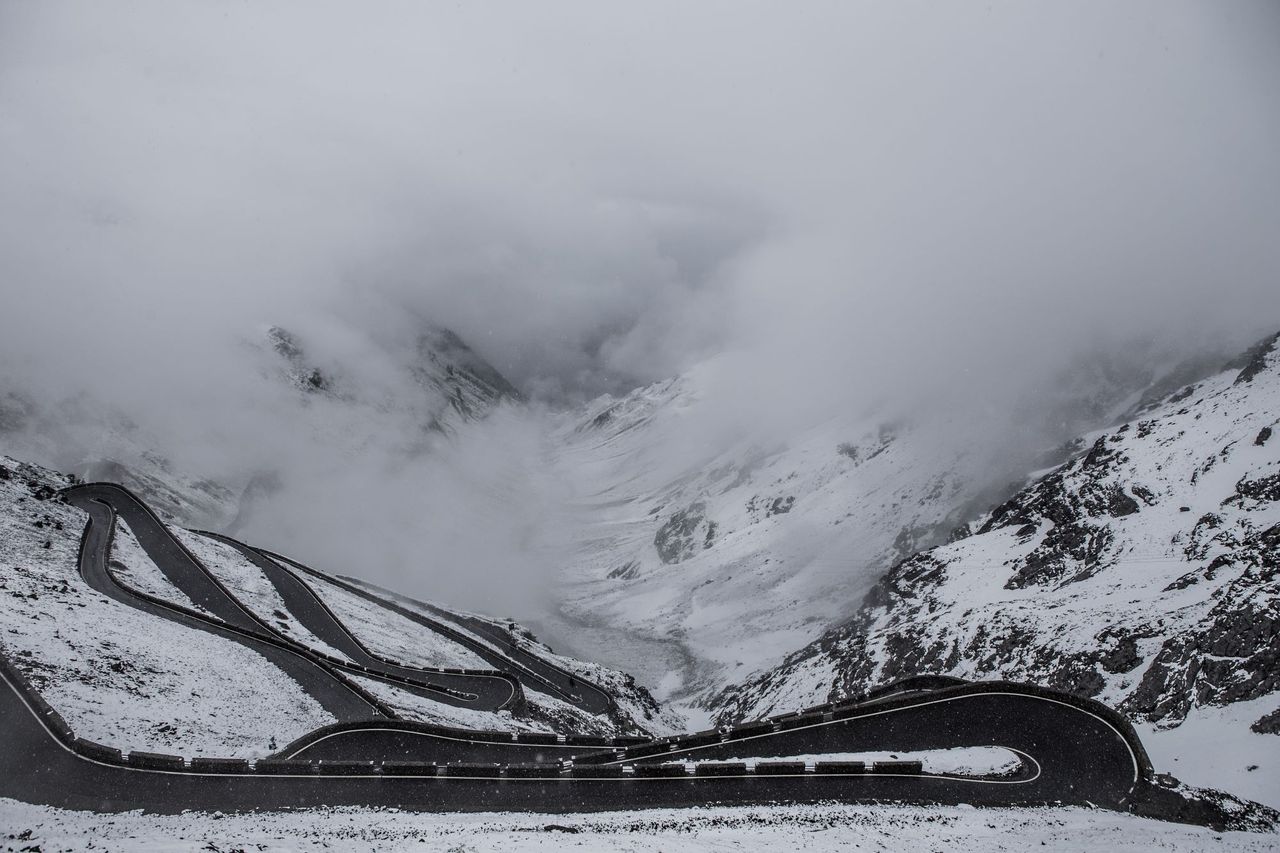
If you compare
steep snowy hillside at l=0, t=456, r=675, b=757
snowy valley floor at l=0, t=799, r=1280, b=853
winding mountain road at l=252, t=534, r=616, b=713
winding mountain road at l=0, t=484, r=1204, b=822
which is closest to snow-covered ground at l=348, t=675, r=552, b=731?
steep snowy hillside at l=0, t=456, r=675, b=757

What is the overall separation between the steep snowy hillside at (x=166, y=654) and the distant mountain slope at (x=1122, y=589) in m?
37.1

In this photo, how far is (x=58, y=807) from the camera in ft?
94.0

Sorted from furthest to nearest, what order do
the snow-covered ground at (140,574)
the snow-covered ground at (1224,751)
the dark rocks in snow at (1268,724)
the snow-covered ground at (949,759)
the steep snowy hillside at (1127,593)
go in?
→ the snow-covered ground at (140,574), the steep snowy hillside at (1127,593), the dark rocks in snow at (1268,724), the snow-covered ground at (1224,751), the snow-covered ground at (949,759)

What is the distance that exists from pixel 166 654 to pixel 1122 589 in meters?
85.4

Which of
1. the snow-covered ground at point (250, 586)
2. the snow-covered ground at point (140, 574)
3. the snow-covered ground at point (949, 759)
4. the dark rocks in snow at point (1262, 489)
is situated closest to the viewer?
the snow-covered ground at point (949, 759)

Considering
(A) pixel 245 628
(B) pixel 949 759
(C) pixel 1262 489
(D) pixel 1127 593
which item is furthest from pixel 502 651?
(C) pixel 1262 489

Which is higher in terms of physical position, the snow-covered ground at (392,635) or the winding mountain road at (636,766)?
the snow-covered ground at (392,635)

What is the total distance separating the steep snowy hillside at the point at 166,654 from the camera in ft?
129

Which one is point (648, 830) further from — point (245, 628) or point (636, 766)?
point (245, 628)

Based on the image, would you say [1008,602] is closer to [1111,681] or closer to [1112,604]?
[1112,604]

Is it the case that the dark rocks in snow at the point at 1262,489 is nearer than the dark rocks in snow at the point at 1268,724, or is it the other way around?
the dark rocks in snow at the point at 1268,724

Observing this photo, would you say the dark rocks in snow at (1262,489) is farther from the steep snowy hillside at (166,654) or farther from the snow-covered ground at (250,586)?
the snow-covered ground at (250,586)

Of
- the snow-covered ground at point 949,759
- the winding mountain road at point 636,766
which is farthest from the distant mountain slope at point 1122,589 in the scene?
the snow-covered ground at point 949,759

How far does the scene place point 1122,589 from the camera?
76.9 meters
